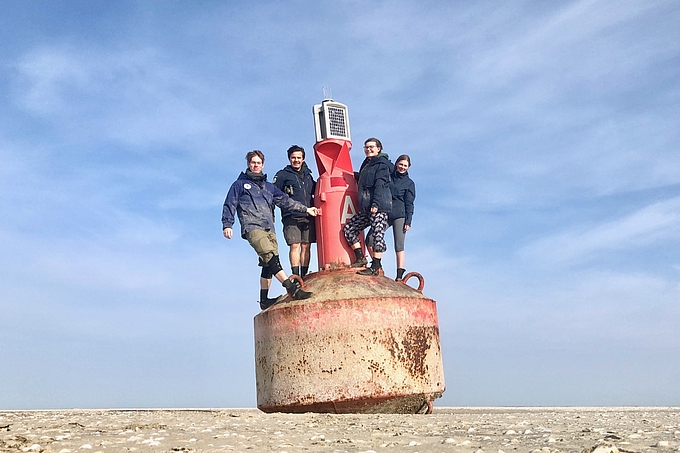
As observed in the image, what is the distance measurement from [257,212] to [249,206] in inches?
4.5

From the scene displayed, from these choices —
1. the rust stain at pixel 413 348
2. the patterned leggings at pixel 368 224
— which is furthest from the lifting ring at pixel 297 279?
the rust stain at pixel 413 348

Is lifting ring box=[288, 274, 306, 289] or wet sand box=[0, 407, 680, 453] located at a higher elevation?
lifting ring box=[288, 274, 306, 289]

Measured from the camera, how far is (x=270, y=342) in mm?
7121

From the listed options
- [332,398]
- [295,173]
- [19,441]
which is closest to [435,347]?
[332,398]

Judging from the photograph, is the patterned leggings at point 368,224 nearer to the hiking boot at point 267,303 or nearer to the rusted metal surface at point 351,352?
the rusted metal surface at point 351,352

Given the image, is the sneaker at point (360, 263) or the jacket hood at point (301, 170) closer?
the sneaker at point (360, 263)

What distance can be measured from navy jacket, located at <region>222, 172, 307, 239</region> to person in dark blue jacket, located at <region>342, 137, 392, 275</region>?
96 cm

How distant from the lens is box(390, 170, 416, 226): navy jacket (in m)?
7.97

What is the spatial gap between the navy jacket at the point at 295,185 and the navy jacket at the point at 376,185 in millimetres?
734

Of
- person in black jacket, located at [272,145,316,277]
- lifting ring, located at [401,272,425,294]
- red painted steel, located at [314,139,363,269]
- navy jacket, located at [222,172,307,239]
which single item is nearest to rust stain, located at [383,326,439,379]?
lifting ring, located at [401,272,425,294]

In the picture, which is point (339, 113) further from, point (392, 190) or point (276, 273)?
point (276, 273)

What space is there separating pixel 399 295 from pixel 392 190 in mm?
1538

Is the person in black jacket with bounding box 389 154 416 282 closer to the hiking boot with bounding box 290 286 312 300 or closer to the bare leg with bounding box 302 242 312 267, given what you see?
the bare leg with bounding box 302 242 312 267

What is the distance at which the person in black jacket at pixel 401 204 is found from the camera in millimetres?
7969
